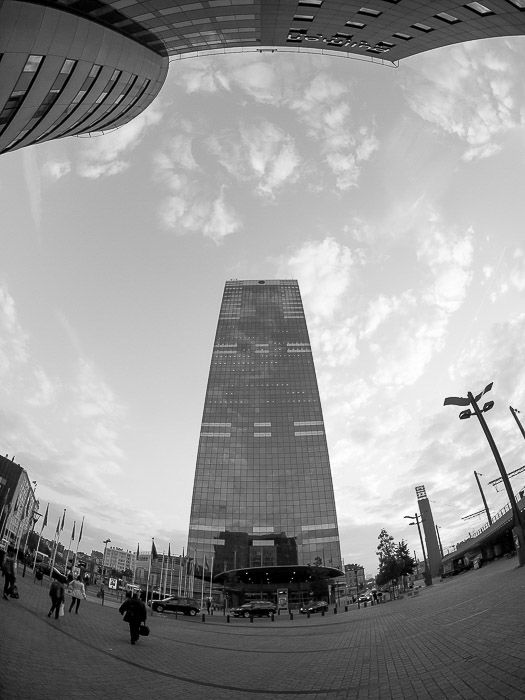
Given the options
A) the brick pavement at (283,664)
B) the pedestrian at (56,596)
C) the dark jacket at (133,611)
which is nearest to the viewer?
the brick pavement at (283,664)

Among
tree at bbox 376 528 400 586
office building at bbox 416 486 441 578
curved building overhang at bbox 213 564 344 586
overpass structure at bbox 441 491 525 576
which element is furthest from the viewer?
curved building overhang at bbox 213 564 344 586

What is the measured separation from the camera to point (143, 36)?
29203 mm

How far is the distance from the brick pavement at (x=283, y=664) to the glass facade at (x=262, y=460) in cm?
8929

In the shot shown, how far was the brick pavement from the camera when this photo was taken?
6449 millimetres

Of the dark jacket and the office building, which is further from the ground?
the office building

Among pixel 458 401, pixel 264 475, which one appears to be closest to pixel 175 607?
pixel 458 401

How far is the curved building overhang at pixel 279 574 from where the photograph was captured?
82188mm

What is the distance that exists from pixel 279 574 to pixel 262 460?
29.9 metres

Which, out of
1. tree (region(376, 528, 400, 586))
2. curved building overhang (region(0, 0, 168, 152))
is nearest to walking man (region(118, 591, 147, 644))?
curved building overhang (region(0, 0, 168, 152))

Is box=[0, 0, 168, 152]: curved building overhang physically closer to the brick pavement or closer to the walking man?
the brick pavement

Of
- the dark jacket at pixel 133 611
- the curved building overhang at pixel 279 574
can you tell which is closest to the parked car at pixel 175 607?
the dark jacket at pixel 133 611

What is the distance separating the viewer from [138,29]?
91.1 ft

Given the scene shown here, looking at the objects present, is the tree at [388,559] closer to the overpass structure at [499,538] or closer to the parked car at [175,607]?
the overpass structure at [499,538]

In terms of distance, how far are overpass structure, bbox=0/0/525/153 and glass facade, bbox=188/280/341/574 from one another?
9067 cm
